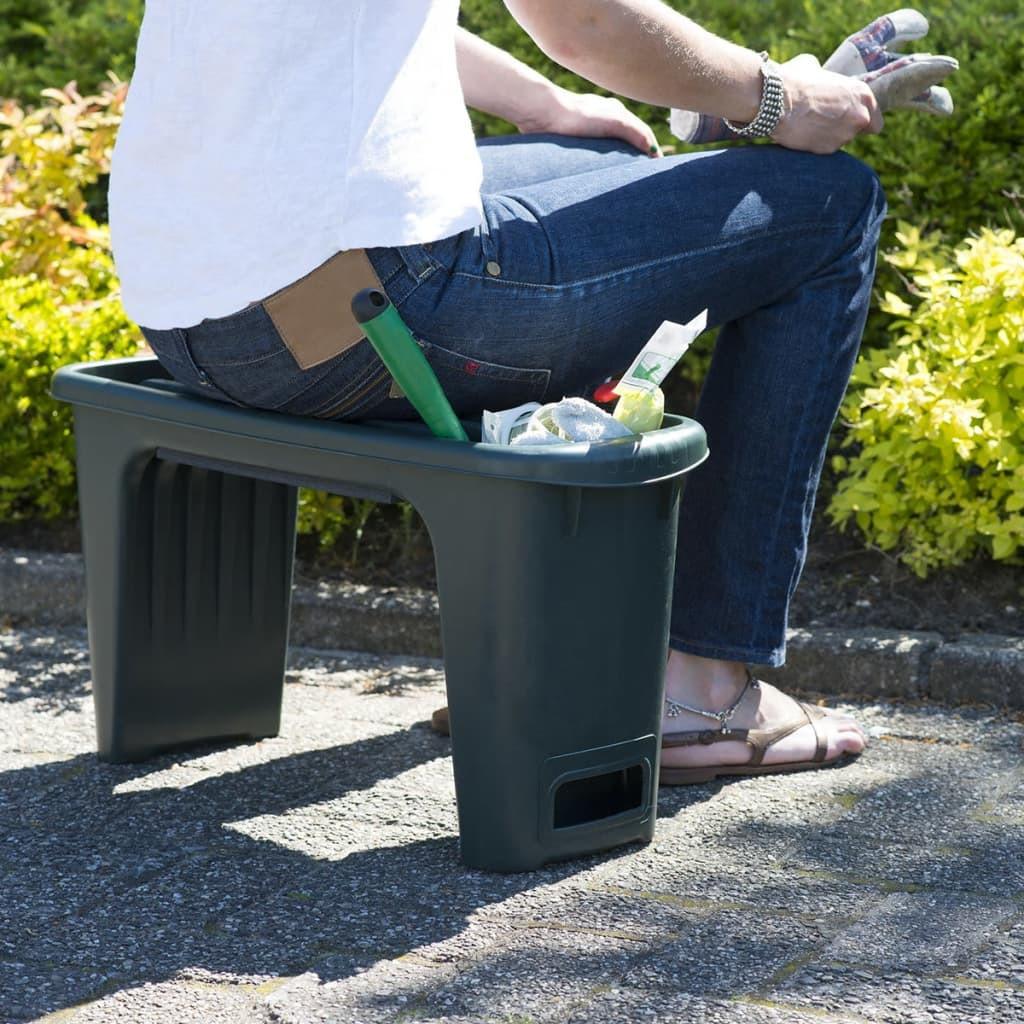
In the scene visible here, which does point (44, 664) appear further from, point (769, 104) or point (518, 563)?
point (769, 104)

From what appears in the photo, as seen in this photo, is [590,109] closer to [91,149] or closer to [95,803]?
[95,803]

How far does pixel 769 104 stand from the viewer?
92.1 inches

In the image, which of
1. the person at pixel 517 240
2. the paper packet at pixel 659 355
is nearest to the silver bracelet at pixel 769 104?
the person at pixel 517 240

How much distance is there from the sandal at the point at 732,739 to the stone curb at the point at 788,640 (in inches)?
19.0

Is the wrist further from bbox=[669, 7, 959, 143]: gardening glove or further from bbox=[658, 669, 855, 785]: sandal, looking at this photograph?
bbox=[658, 669, 855, 785]: sandal

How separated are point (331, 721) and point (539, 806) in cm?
86

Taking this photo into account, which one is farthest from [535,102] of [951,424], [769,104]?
[951,424]

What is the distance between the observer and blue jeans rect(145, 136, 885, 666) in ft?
7.11

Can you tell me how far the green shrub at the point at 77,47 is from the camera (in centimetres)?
499

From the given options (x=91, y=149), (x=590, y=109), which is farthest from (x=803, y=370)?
Answer: (x=91, y=149)

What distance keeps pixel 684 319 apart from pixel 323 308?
543mm

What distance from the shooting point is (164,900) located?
7.12 ft

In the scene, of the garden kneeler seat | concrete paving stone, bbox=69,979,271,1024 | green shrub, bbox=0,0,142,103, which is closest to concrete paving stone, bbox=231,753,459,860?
the garden kneeler seat

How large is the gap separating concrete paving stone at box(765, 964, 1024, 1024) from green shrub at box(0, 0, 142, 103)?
3869mm
